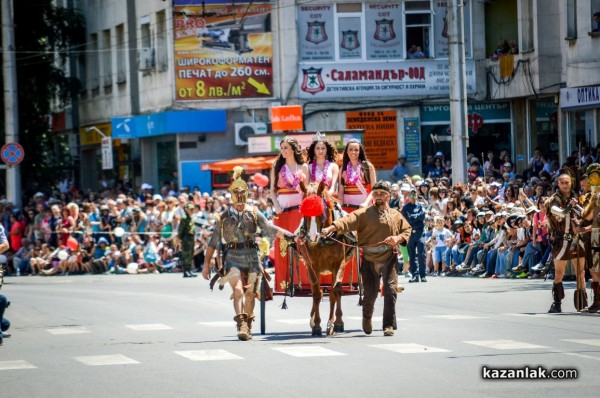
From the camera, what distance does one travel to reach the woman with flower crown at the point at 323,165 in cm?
1781

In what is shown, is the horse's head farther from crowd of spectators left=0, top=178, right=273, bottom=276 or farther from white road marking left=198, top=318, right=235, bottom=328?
crowd of spectators left=0, top=178, right=273, bottom=276

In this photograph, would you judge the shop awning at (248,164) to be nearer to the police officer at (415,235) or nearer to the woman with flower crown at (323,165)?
the police officer at (415,235)

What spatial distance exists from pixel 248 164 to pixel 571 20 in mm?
9763

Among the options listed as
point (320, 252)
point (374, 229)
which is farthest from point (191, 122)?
point (374, 229)

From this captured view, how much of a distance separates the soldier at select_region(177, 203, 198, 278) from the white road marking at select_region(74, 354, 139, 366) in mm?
18924

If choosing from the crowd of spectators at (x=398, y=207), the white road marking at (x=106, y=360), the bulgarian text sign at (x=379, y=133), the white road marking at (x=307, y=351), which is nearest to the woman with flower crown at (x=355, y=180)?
the white road marking at (x=307, y=351)

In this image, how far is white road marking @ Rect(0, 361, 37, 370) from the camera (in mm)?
15094

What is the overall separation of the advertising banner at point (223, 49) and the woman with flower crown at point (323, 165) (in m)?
26.9

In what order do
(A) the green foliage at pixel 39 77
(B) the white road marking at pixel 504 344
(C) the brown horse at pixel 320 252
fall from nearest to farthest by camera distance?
(B) the white road marking at pixel 504 344, (C) the brown horse at pixel 320 252, (A) the green foliage at pixel 39 77

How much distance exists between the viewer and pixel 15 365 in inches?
605

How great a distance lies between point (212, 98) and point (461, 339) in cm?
2960

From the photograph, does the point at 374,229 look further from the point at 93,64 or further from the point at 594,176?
the point at 93,64

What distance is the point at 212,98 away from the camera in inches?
1779

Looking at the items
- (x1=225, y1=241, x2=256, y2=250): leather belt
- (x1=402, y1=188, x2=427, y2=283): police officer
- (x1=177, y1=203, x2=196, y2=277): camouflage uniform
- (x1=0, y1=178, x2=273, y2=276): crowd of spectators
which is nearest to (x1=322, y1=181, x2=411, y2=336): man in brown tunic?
(x1=225, y1=241, x2=256, y2=250): leather belt
